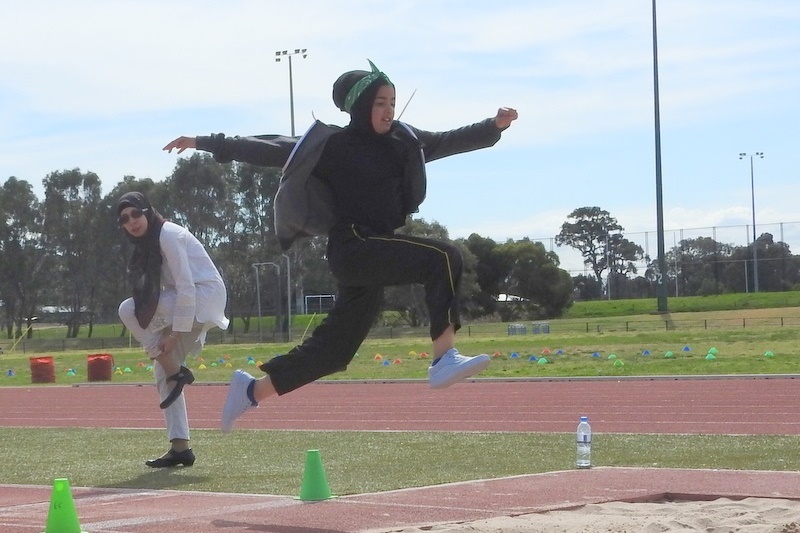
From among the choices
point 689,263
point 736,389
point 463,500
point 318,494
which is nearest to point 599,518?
point 463,500

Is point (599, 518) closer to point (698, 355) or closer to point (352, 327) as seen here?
point (352, 327)

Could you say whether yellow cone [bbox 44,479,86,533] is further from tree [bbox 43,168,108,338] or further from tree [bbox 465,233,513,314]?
tree [bbox 43,168,108,338]

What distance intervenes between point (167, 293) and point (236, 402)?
81.6 inches

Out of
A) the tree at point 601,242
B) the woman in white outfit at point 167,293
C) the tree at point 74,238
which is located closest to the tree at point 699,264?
the tree at point 601,242

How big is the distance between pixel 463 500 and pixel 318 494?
812mm

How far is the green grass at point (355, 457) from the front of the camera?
8.34 metres

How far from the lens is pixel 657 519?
588cm

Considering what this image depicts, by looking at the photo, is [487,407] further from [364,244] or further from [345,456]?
[364,244]

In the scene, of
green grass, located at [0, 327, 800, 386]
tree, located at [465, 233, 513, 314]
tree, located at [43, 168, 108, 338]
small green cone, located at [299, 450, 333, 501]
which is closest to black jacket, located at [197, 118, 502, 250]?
small green cone, located at [299, 450, 333, 501]

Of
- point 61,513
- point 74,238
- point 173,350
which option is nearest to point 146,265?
point 173,350

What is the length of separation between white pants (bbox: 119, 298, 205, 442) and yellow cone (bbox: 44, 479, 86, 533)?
10.4 feet

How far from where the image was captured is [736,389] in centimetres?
1894

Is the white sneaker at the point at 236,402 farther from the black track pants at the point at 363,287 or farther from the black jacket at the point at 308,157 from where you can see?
the black jacket at the point at 308,157

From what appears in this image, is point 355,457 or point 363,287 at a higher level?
point 363,287
